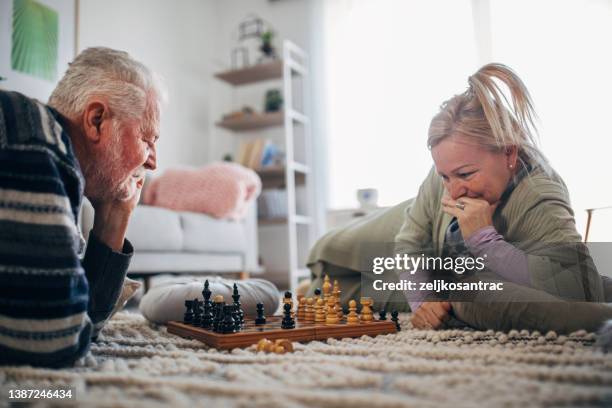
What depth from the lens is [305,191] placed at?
163 inches

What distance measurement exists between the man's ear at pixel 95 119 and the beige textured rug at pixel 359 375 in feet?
1.34

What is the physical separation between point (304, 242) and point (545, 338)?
10.6 feet

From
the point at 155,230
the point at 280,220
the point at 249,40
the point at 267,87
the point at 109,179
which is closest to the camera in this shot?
the point at 109,179

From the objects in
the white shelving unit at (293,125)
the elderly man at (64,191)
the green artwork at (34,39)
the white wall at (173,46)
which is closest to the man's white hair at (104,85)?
the elderly man at (64,191)

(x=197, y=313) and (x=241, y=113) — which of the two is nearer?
(x=197, y=313)

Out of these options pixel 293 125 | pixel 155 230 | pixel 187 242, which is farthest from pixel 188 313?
pixel 293 125

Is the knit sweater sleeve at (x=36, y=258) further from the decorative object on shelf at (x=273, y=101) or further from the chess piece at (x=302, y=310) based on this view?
the decorative object on shelf at (x=273, y=101)

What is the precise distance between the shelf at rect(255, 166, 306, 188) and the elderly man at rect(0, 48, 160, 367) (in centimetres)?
287

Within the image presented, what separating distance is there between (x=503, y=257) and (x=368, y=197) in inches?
69.0

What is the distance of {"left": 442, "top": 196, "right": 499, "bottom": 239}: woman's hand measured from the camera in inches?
41.4

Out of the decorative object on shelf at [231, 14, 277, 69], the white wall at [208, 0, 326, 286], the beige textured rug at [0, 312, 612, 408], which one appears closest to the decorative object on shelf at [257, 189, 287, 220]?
the white wall at [208, 0, 326, 286]

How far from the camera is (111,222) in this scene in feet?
3.52

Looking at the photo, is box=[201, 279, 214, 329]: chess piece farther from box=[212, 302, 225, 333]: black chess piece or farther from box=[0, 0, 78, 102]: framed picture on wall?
box=[0, 0, 78, 102]: framed picture on wall

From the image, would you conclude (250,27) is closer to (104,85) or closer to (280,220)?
(280,220)
